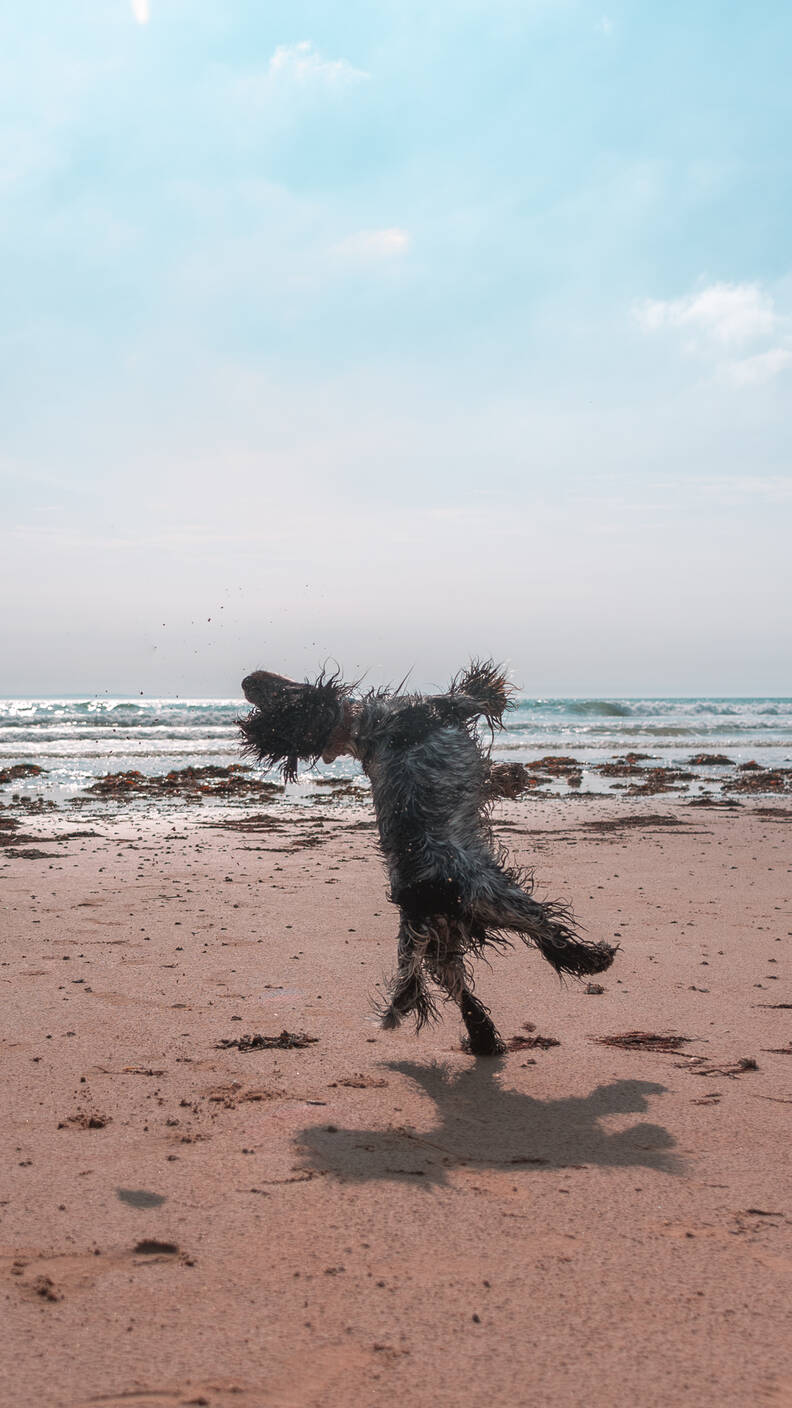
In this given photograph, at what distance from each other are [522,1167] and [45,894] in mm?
5193

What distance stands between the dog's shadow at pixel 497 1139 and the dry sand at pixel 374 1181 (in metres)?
0.01

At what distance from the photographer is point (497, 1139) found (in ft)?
11.1

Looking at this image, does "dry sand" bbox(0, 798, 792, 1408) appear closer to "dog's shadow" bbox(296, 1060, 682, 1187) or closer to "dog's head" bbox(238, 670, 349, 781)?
"dog's shadow" bbox(296, 1060, 682, 1187)

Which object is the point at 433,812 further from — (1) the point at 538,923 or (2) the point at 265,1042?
(2) the point at 265,1042

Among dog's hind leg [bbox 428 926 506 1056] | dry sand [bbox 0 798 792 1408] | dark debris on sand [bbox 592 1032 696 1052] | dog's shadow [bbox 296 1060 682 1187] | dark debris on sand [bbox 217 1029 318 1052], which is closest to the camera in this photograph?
dry sand [bbox 0 798 792 1408]

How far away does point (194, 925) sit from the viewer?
6539mm

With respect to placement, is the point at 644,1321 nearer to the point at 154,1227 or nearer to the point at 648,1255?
the point at 648,1255

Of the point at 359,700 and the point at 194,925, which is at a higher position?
the point at 359,700

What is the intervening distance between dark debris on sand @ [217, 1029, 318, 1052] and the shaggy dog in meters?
0.43

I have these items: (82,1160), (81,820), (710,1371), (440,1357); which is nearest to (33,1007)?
(82,1160)

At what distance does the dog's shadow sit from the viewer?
3.16 m

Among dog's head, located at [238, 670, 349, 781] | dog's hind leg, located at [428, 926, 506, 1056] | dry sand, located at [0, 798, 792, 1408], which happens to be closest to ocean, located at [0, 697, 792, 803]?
dry sand, located at [0, 798, 792, 1408]

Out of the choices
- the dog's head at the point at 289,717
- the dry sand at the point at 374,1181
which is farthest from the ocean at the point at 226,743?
the dog's head at the point at 289,717

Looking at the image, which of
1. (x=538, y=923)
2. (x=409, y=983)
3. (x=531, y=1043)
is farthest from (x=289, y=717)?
(x=531, y=1043)
